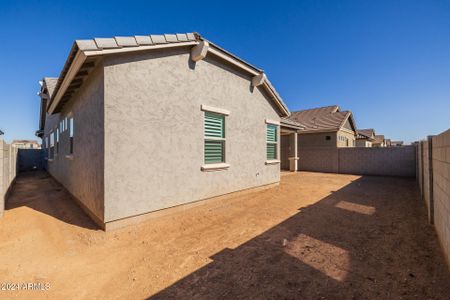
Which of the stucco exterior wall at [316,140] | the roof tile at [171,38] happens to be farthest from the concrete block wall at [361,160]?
the roof tile at [171,38]

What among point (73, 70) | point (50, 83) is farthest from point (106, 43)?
point (50, 83)

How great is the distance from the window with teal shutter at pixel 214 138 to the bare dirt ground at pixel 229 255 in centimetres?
182

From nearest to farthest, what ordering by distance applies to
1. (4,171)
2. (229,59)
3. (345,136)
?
(4,171) < (229,59) < (345,136)

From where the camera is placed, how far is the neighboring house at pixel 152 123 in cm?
464

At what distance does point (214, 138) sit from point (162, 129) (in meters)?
1.98

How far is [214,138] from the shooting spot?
22.8 ft

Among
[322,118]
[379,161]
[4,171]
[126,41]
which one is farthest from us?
[322,118]

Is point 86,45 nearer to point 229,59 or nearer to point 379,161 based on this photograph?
point 229,59

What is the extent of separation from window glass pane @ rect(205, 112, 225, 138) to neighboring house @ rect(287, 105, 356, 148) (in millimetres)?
12056

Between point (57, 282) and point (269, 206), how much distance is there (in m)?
5.57

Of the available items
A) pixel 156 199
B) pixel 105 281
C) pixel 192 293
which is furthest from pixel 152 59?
pixel 192 293

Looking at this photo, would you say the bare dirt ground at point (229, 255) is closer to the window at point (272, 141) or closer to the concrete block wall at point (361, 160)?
the window at point (272, 141)

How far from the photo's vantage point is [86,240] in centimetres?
430

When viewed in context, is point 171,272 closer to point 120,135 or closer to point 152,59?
point 120,135
